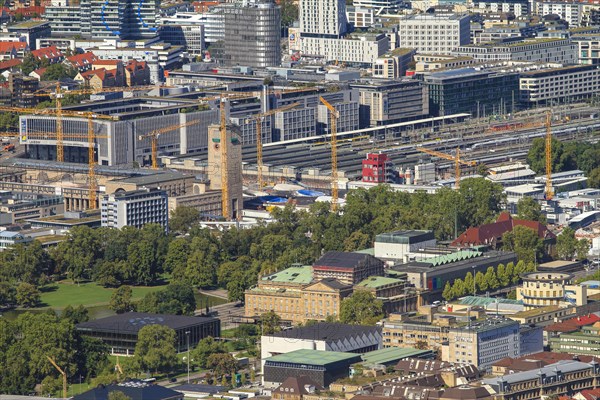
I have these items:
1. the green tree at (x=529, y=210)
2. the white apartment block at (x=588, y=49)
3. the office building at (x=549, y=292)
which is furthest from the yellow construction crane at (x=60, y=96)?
the office building at (x=549, y=292)

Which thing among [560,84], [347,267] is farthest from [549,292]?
[560,84]

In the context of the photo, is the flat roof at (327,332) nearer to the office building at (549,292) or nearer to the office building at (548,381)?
the office building at (548,381)

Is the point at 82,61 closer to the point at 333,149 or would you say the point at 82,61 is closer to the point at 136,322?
the point at 333,149

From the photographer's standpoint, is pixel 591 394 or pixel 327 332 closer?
pixel 591 394

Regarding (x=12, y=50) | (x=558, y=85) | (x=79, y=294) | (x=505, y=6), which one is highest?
(x=505, y=6)

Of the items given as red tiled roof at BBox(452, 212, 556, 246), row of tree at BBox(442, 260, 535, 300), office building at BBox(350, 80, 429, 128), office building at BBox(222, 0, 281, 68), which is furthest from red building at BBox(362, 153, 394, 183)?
office building at BBox(222, 0, 281, 68)

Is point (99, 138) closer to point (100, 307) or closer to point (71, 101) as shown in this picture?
point (71, 101)

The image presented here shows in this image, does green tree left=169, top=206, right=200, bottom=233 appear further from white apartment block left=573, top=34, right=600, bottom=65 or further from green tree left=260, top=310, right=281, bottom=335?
white apartment block left=573, top=34, right=600, bottom=65
